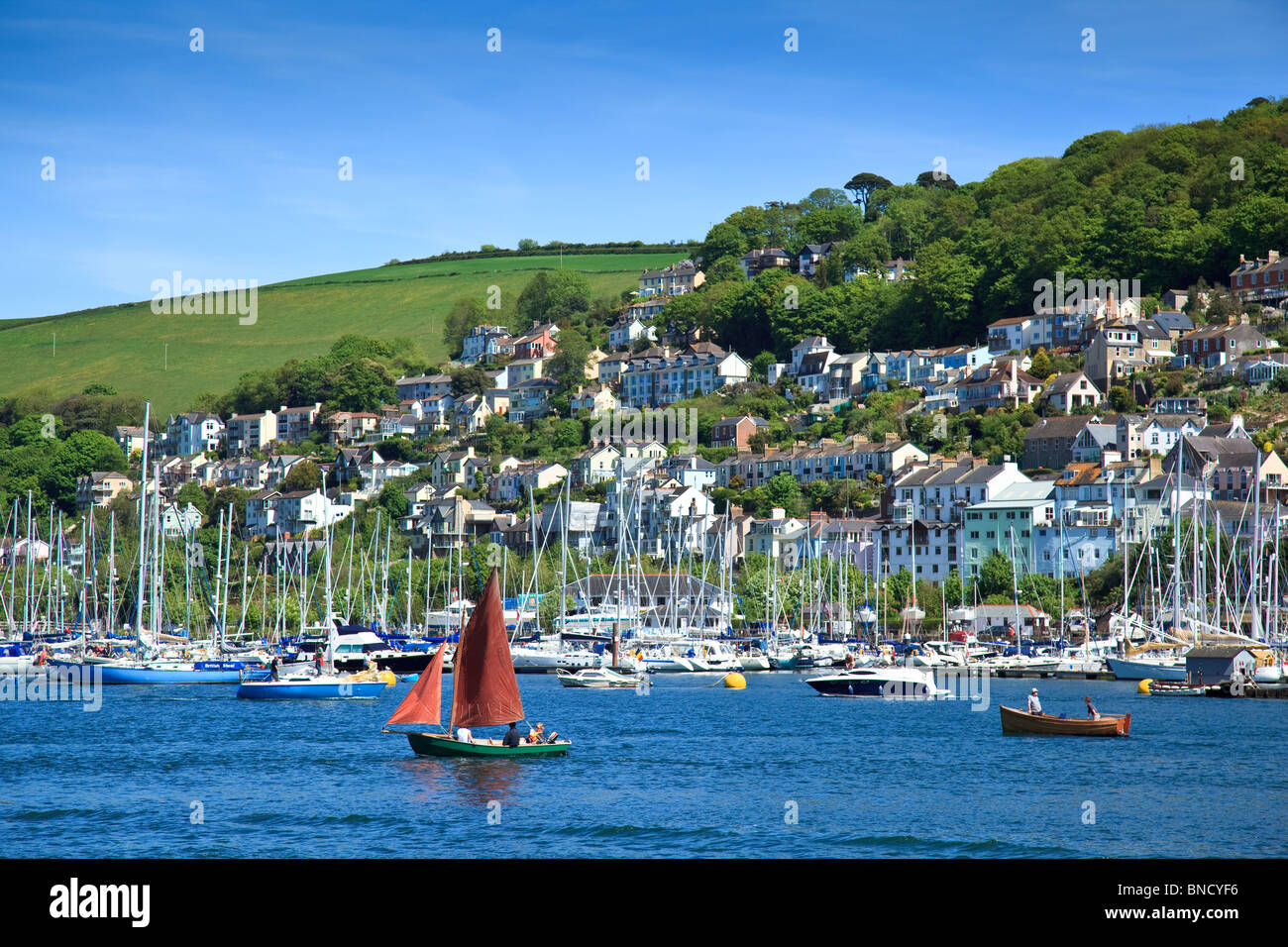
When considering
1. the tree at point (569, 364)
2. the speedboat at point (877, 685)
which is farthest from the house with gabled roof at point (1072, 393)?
the speedboat at point (877, 685)

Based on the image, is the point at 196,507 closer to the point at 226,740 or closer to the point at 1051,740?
the point at 226,740

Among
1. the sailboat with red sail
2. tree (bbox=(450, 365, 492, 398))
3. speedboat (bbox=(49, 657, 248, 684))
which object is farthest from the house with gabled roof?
the sailboat with red sail

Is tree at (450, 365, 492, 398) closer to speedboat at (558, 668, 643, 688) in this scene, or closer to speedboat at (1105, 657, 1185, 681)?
speedboat at (558, 668, 643, 688)

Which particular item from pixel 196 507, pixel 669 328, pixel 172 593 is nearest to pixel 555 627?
pixel 172 593

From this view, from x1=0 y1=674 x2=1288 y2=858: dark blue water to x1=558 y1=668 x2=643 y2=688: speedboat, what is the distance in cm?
1532

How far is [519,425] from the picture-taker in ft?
580

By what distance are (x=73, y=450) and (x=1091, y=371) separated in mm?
121028

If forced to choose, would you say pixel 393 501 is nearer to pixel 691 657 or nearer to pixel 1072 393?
pixel 691 657

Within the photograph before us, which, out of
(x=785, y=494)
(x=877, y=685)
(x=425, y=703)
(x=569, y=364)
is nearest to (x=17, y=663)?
(x=877, y=685)

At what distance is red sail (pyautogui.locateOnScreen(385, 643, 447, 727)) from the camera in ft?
132

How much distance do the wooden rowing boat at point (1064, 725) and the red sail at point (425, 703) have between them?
66.0 ft

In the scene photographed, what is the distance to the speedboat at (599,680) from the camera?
7588cm

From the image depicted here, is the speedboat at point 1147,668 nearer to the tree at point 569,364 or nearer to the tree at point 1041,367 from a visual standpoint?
the tree at point 1041,367
